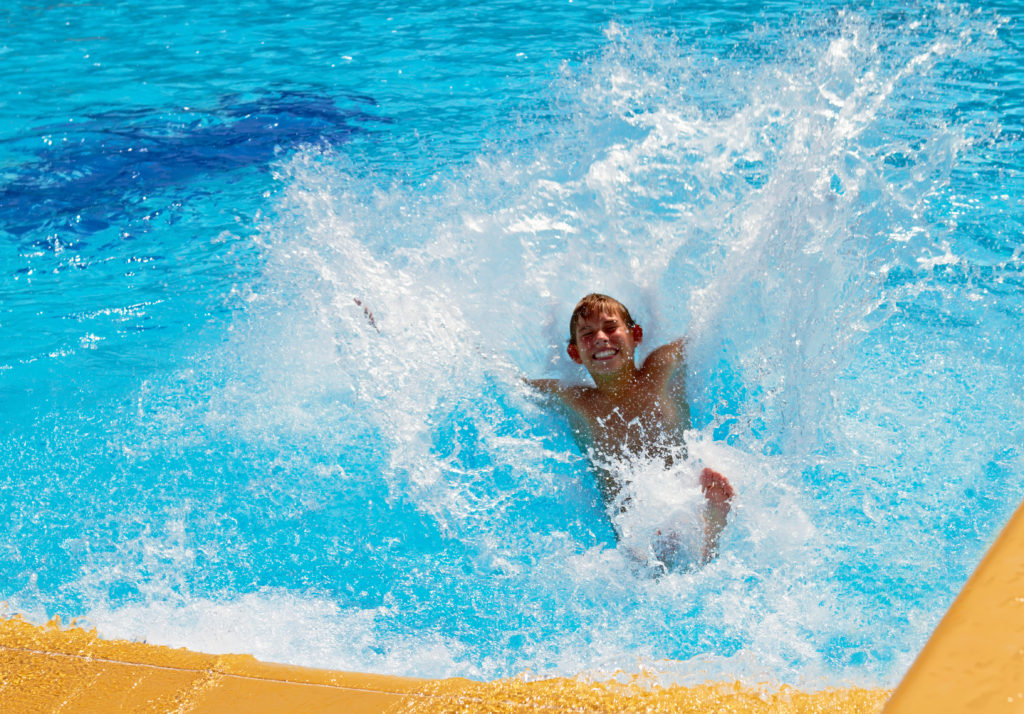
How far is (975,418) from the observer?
3865 mm

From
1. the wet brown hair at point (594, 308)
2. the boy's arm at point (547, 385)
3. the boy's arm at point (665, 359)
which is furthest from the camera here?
the boy's arm at point (547, 385)

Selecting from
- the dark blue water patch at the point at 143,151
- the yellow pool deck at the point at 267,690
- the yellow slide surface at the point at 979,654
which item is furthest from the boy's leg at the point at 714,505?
the dark blue water patch at the point at 143,151

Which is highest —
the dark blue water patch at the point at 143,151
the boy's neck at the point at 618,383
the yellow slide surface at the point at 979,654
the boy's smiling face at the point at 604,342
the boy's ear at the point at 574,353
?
the yellow slide surface at the point at 979,654

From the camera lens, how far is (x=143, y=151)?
23.3 ft

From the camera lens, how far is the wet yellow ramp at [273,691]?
235 centimetres

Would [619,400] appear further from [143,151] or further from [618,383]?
[143,151]

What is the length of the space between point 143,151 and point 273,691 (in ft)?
18.9

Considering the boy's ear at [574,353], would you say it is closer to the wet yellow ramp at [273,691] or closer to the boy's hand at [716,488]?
the boy's hand at [716,488]

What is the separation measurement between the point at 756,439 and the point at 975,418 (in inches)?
37.5

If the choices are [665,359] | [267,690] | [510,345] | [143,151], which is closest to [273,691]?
[267,690]

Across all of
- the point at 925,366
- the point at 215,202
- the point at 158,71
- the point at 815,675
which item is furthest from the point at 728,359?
the point at 158,71

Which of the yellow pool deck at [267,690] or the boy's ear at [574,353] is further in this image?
the boy's ear at [574,353]

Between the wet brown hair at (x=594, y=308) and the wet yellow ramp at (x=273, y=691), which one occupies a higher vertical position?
the wet brown hair at (x=594, y=308)

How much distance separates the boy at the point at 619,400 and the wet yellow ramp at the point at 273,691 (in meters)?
1.29
